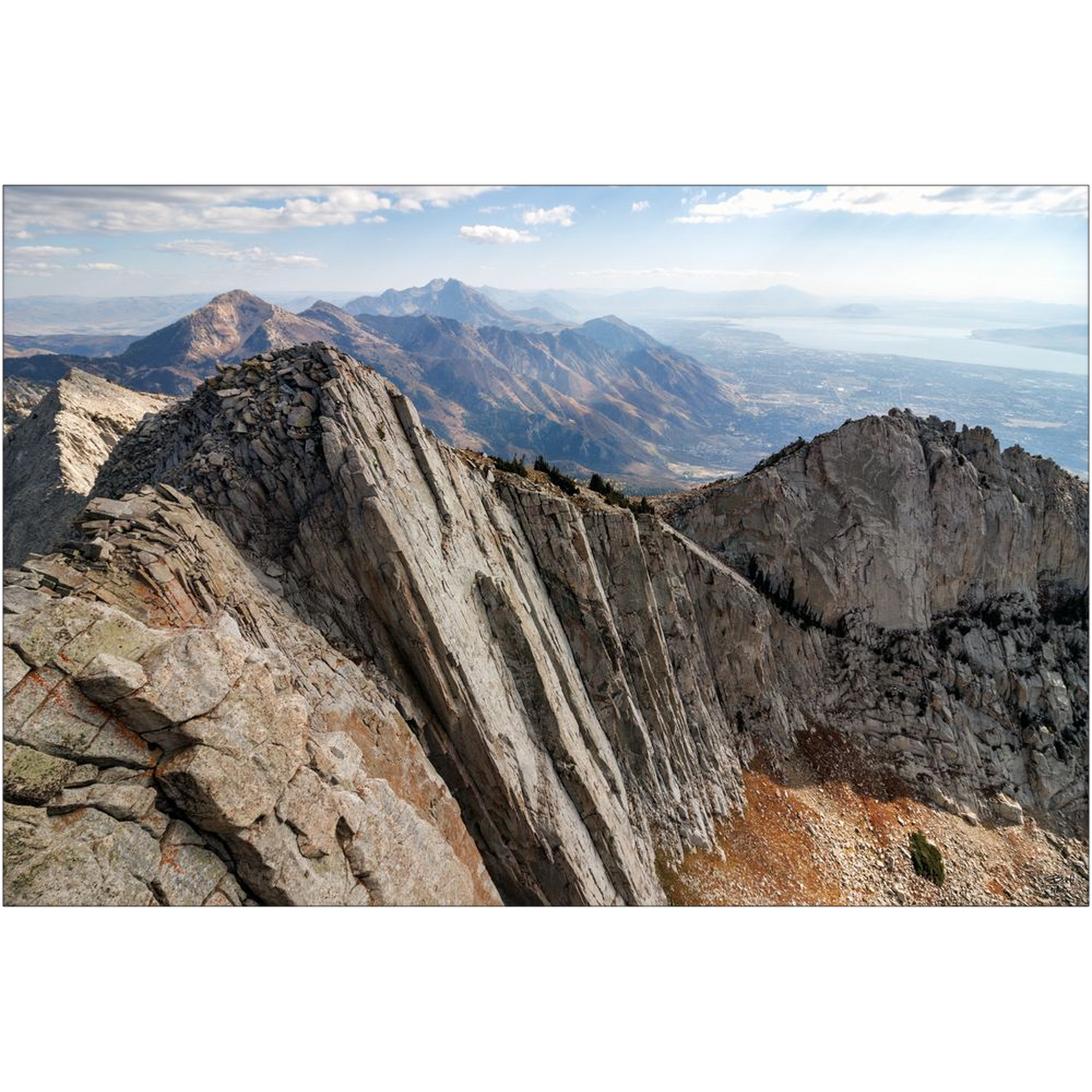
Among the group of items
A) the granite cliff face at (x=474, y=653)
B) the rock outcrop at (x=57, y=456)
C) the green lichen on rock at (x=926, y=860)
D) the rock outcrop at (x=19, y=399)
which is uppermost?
the rock outcrop at (x=19, y=399)

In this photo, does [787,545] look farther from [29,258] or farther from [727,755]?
[29,258]

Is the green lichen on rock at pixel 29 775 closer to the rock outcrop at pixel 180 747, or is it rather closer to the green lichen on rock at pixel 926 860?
the rock outcrop at pixel 180 747

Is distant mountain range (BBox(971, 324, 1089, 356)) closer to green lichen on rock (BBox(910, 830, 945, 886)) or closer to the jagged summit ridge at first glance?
the jagged summit ridge

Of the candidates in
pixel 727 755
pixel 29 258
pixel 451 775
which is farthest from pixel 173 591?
pixel 727 755

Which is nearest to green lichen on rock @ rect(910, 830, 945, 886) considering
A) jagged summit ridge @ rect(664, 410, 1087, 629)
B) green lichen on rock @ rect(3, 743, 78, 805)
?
jagged summit ridge @ rect(664, 410, 1087, 629)

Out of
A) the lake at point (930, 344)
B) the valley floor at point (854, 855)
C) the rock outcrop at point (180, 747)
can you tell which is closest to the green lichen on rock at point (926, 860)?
the valley floor at point (854, 855)

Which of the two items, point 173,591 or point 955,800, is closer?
point 173,591
